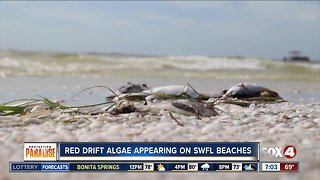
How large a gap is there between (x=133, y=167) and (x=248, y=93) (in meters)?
2.84

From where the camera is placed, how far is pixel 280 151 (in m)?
1.70

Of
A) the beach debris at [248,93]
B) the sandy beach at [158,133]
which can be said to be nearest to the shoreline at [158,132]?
the sandy beach at [158,133]

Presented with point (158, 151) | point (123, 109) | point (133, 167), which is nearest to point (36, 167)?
point (133, 167)

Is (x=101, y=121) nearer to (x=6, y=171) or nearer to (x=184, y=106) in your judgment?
(x=184, y=106)

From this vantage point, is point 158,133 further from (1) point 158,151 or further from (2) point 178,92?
(2) point 178,92

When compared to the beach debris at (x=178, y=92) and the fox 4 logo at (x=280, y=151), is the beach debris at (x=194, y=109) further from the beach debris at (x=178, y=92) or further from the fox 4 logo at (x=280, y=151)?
the fox 4 logo at (x=280, y=151)

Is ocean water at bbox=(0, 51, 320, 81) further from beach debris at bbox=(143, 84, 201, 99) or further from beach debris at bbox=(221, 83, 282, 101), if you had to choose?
→ beach debris at bbox=(143, 84, 201, 99)

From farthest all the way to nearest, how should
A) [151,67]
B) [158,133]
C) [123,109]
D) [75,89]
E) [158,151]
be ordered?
[151,67], [75,89], [123,109], [158,133], [158,151]

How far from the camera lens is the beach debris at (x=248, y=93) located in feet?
13.6

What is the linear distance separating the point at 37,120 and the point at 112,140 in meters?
0.77

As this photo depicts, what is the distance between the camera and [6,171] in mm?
1548

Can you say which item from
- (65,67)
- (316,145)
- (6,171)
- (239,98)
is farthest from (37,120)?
(65,67)

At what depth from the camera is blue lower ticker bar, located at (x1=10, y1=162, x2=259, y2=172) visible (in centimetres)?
155

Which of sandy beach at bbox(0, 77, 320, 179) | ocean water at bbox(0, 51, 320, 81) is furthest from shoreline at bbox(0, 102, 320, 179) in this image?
ocean water at bbox(0, 51, 320, 81)
